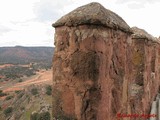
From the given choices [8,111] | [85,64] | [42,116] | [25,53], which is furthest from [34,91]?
[25,53]

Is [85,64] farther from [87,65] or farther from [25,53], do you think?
[25,53]

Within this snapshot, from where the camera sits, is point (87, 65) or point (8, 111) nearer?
point (87, 65)

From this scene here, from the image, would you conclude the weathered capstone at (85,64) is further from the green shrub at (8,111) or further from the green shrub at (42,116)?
the green shrub at (8,111)

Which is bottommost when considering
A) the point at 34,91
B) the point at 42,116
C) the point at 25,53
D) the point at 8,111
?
the point at 8,111

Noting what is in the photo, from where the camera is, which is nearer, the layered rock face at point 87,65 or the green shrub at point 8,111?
the layered rock face at point 87,65

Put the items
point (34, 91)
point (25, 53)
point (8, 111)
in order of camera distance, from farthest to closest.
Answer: point (25, 53), point (34, 91), point (8, 111)

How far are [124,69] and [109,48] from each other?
2.27ft

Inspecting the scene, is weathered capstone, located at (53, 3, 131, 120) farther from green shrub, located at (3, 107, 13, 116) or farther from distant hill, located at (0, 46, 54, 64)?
distant hill, located at (0, 46, 54, 64)

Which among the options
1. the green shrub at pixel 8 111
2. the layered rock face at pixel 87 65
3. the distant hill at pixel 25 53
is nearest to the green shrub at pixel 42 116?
the green shrub at pixel 8 111

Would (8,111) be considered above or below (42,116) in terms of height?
below

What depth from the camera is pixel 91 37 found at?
297 centimetres

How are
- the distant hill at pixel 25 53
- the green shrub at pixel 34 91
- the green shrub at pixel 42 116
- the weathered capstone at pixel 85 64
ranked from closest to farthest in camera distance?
the weathered capstone at pixel 85 64 < the green shrub at pixel 42 116 < the green shrub at pixel 34 91 < the distant hill at pixel 25 53

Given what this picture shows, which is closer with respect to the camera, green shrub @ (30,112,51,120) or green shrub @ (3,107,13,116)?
green shrub @ (30,112,51,120)

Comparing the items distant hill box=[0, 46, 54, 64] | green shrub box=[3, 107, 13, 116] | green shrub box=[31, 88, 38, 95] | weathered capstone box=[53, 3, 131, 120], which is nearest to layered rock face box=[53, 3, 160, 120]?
weathered capstone box=[53, 3, 131, 120]
